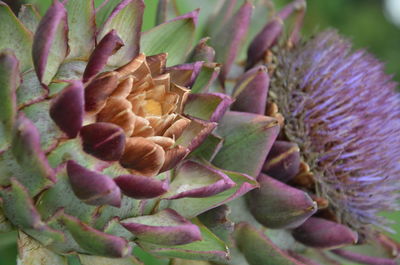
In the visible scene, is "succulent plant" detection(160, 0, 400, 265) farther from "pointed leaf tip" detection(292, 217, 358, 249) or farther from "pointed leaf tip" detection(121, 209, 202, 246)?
"pointed leaf tip" detection(121, 209, 202, 246)

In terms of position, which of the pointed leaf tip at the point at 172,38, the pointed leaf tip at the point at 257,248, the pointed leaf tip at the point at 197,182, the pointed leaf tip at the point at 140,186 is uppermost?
the pointed leaf tip at the point at 172,38

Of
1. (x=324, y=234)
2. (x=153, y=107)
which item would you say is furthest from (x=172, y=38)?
(x=324, y=234)

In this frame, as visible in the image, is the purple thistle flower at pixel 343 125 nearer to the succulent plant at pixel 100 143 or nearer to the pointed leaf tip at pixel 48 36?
the succulent plant at pixel 100 143

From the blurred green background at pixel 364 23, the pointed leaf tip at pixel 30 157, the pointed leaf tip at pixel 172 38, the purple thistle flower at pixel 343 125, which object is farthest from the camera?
the blurred green background at pixel 364 23

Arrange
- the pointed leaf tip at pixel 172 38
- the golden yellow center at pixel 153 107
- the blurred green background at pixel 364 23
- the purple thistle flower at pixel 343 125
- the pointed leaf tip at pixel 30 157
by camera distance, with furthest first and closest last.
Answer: the blurred green background at pixel 364 23
the purple thistle flower at pixel 343 125
the pointed leaf tip at pixel 172 38
the golden yellow center at pixel 153 107
the pointed leaf tip at pixel 30 157

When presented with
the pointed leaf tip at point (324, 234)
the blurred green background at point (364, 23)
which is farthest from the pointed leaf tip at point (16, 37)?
the blurred green background at point (364, 23)

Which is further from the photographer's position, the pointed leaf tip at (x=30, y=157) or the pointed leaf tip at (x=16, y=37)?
the pointed leaf tip at (x=16, y=37)

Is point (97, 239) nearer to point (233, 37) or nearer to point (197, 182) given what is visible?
point (197, 182)
